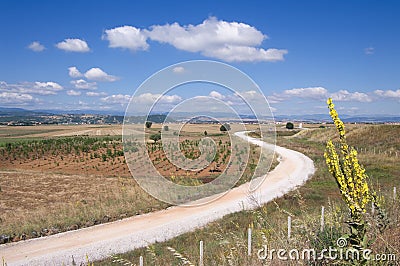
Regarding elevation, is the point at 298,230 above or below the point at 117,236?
above

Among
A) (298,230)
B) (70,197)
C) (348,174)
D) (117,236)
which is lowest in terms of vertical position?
(70,197)

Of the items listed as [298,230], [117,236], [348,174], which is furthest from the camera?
[117,236]

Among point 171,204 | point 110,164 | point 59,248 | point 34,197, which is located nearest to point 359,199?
point 59,248

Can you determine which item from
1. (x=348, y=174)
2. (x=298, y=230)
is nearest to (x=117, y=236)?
(x=298, y=230)

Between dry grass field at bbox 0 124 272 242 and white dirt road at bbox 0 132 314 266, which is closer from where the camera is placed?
white dirt road at bbox 0 132 314 266

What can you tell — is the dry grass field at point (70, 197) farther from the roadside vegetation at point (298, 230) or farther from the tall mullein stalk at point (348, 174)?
the tall mullein stalk at point (348, 174)

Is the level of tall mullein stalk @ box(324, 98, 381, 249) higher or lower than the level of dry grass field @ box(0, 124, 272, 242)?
higher

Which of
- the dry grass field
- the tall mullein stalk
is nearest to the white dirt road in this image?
the dry grass field

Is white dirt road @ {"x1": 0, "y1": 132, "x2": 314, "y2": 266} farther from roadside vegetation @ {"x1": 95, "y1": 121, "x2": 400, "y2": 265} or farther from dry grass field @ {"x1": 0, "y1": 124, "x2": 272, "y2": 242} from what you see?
dry grass field @ {"x1": 0, "y1": 124, "x2": 272, "y2": 242}

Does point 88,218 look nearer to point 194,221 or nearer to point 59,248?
point 59,248

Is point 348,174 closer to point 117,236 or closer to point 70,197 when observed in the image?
point 117,236

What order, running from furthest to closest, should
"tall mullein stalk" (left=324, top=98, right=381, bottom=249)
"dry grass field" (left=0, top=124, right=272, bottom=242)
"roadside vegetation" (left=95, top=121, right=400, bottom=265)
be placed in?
"dry grass field" (left=0, top=124, right=272, bottom=242), "roadside vegetation" (left=95, top=121, right=400, bottom=265), "tall mullein stalk" (left=324, top=98, right=381, bottom=249)

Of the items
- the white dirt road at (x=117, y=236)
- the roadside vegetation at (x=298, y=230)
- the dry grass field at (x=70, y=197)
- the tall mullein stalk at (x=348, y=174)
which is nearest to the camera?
the tall mullein stalk at (x=348, y=174)

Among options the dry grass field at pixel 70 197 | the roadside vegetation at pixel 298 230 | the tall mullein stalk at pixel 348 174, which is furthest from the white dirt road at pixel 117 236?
the tall mullein stalk at pixel 348 174
